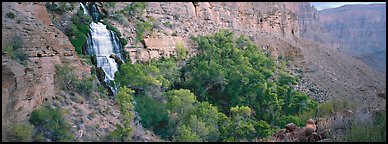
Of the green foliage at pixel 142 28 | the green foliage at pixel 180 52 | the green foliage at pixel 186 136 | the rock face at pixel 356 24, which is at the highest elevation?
the green foliage at pixel 142 28

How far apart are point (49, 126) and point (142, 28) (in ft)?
39.9

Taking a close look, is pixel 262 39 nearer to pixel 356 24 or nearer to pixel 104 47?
pixel 104 47

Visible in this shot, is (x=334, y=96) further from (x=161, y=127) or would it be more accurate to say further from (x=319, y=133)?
(x=319, y=133)

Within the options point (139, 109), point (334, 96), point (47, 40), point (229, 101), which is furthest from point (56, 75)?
point (334, 96)

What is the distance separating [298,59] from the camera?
127 feet

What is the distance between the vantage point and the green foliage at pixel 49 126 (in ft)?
42.2

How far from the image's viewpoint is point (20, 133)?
1129cm

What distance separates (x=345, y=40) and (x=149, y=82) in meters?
93.7

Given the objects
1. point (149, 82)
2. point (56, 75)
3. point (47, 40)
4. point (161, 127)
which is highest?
point (47, 40)

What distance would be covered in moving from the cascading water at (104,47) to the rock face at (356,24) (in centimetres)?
8453

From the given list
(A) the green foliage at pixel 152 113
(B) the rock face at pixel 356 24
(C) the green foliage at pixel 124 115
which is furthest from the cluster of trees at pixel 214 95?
(B) the rock face at pixel 356 24

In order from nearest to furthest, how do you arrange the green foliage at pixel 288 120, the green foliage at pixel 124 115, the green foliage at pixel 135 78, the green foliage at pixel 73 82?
the green foliage at pixel 124 115
the green foliage at pixel 73 82
the green foliage at pixel 288 120
the green foliage at pixel 135 78

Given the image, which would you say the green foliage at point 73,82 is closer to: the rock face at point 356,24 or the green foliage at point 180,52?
the green foliage at point 180,52

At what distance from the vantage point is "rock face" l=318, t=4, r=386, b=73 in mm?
100750
